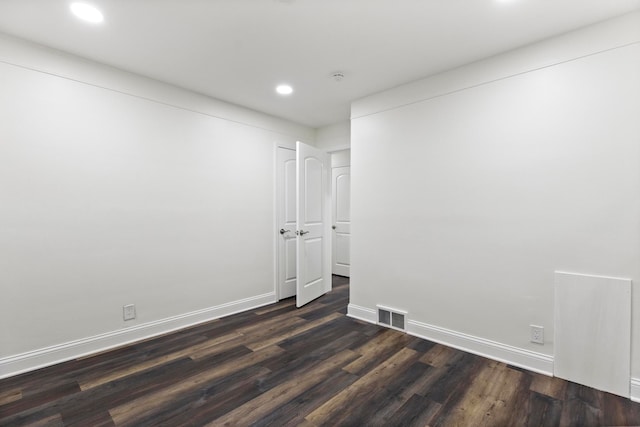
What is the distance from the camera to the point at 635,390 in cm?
199

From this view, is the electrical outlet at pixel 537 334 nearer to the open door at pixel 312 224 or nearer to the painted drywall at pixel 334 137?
the open door at pixel 312 224

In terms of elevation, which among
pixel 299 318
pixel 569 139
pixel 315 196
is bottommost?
pixel 299 318

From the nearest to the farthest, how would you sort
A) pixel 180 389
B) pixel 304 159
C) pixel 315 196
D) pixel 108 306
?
1. pixel 180 389
2. pixel 108 306
3. pixel 304 159
4. pixel 315 196

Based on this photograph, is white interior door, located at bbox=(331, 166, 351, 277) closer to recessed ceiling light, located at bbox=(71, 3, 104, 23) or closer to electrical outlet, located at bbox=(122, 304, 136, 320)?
electrical outlet, located at bbox=(122, 304, 136, 320)

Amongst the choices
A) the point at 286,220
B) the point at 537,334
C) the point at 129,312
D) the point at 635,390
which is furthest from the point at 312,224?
the point at 635,390

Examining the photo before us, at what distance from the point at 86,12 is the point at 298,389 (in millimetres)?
2936

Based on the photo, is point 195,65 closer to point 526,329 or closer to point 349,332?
point 349,332

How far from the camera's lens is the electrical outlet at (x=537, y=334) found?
2336 mm

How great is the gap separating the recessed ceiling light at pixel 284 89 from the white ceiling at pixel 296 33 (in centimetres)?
12

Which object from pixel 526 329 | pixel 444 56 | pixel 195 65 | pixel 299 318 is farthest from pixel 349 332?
pixel 195 65

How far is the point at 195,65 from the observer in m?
2.71

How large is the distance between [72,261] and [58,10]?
1873mm

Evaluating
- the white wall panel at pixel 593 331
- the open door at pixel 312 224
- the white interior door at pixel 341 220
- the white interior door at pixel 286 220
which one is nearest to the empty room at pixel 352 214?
the white wall panel at pixel 593 331

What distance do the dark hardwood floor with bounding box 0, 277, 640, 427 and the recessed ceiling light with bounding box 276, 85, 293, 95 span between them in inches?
102
